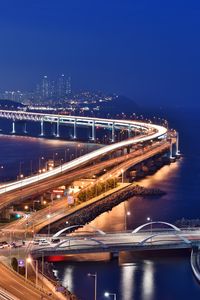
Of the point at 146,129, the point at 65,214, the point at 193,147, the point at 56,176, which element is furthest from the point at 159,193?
the point at 146,129

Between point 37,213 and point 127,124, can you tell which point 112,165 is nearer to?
point 37,213

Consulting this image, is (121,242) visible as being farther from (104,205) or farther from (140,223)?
(104,205)

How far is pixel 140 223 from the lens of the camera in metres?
12.7

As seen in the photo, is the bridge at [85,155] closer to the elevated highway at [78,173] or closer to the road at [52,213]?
the elevated highway at [78,173]

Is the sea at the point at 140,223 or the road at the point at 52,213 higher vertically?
the road at the point at 52,213

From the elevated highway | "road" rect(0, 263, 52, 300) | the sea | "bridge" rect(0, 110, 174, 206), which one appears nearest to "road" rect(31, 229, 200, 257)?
the sea

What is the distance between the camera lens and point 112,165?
61.4 ft

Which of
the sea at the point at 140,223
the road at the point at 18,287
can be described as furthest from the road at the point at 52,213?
the road at the point at 18,287

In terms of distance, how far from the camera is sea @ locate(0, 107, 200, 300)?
8.67m

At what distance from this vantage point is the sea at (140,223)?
8.67 meters

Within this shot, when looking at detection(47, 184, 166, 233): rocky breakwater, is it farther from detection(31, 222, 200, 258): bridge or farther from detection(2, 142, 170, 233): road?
detection(31, 222, 200, 258): bridge

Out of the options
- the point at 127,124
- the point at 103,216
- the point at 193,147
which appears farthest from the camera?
the point at 127,124

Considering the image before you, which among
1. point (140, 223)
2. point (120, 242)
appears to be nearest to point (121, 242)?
point (120, 242)

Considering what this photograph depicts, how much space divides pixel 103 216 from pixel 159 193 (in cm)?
317
